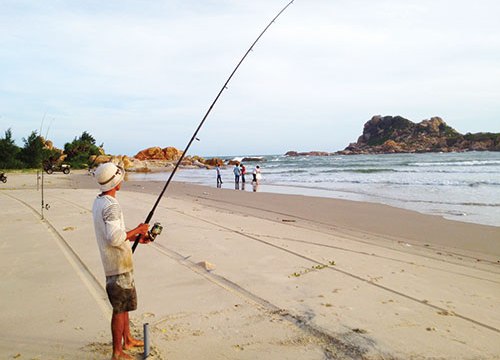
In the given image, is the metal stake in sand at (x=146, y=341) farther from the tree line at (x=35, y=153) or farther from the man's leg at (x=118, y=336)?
the tree line at (x=35, y=153)

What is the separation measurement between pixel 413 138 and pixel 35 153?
87253 mm

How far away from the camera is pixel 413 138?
10069cm

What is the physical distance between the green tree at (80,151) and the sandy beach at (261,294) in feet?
136

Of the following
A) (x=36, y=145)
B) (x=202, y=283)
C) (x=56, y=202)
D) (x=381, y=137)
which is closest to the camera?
(x=202, y=283)

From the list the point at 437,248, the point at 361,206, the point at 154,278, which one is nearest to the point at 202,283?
the point at 154,278

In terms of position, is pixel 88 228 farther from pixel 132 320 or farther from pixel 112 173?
pixel 112 173

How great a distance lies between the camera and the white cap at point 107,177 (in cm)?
314

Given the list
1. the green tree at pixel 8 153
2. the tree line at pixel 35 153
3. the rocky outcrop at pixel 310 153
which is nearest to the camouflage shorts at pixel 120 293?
the tree line at pixel 35 153

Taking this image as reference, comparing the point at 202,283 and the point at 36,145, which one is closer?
the point at 202,283

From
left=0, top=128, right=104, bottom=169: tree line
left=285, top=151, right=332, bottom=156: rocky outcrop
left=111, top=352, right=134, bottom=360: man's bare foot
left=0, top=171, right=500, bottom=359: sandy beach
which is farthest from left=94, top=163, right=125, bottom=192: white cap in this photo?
left=285, top=151, right=332, bottom=156: rocky outcrop

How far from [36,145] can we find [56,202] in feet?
105

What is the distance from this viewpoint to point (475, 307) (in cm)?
448

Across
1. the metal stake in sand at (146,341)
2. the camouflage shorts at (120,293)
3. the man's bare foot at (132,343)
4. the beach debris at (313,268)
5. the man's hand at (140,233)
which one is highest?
the man's hand at (140,233)

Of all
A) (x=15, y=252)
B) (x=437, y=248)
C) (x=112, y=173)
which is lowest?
(x=437, y=248)
